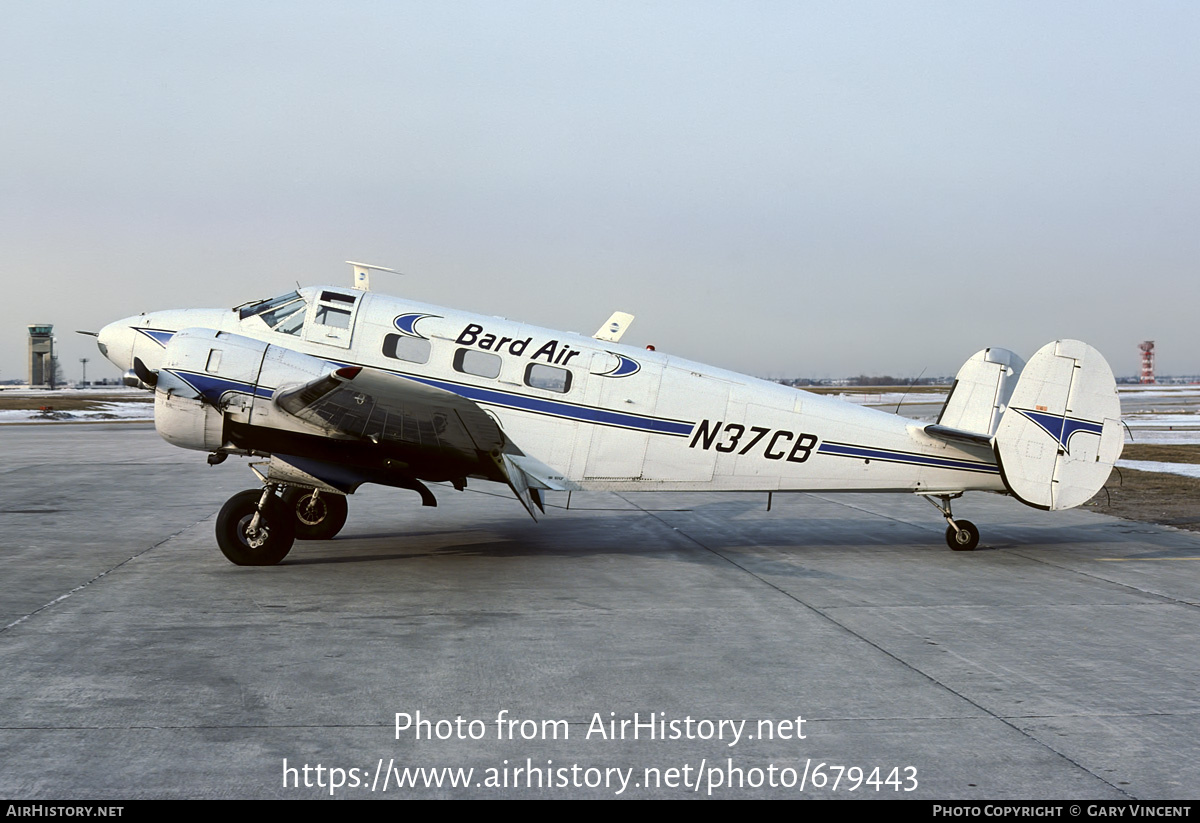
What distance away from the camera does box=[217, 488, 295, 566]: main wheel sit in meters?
10.8

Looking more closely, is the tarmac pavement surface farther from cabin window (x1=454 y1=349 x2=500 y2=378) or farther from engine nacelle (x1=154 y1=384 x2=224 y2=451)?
cabin window (x1=454 y1=349 x2=500 y2=378)

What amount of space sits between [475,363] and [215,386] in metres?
3.07

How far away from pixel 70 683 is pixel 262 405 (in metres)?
4.79

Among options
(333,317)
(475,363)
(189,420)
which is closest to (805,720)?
(475,363)

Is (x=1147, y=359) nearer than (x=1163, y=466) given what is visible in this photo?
No

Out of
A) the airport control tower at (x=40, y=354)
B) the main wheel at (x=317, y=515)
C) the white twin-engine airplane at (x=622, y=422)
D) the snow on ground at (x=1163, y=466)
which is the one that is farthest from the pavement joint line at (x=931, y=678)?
the airport control tower at (x=40, y=354)

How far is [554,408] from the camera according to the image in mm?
11969

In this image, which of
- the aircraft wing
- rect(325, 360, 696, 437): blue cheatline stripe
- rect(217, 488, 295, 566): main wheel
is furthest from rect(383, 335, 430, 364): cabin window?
rect(217, 488, 295, 566): main wheel

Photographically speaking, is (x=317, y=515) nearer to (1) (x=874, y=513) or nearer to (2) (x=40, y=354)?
(1) (x=874, y=513)

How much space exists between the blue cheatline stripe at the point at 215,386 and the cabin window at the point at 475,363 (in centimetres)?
234

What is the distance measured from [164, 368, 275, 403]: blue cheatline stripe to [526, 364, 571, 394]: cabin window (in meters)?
3.14

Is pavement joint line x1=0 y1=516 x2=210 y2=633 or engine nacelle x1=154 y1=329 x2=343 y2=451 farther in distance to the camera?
engine nacelle x1=154 y1=329 x2=343 y2=451

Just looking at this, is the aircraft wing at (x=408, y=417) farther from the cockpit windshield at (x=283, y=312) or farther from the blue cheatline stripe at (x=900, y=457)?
the blue cheatline stripe at (x=900, y=457)

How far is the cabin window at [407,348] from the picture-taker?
11.9 meters
